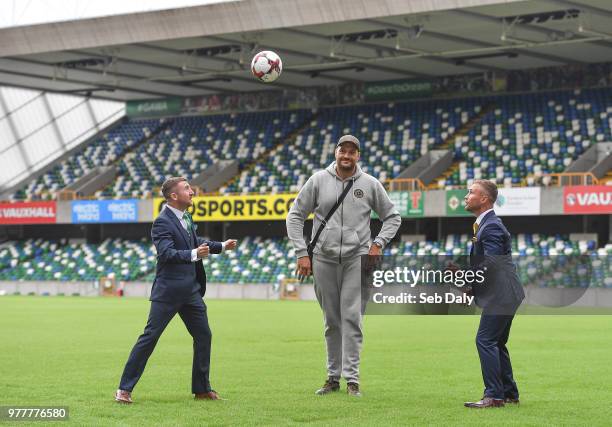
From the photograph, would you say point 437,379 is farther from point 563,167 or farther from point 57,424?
point 563,167

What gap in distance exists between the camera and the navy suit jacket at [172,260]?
9.45 m

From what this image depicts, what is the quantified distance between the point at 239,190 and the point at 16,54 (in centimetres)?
1157

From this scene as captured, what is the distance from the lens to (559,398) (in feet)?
33.0

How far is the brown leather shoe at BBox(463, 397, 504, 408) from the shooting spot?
9164 mm

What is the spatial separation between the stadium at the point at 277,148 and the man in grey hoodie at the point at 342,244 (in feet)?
15.5

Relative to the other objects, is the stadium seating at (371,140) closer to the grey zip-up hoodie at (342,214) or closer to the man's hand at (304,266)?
the grey zip-up hoodie at (342,214)

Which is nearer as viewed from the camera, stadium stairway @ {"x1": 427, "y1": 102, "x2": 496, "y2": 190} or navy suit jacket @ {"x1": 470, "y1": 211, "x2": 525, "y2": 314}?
navy suit jacket @ {"x1": 470, "y1": 211, "x2": 525, "y2": 314}

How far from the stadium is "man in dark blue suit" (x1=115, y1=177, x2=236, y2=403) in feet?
16.0

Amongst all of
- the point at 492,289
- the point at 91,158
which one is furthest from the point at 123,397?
the point at 91,158

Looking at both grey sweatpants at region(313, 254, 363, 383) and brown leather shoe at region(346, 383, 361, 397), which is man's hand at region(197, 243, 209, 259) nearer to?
grey sweatpants at region(313, 254, 363, 383)

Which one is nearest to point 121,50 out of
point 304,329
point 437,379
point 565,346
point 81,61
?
point 81,61

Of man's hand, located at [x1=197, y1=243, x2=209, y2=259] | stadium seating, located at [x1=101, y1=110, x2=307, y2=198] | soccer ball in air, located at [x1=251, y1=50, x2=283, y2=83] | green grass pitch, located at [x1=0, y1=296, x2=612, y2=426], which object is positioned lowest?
green grass pitch, located at [x1=0, y1=296, x2=612, y2=426]

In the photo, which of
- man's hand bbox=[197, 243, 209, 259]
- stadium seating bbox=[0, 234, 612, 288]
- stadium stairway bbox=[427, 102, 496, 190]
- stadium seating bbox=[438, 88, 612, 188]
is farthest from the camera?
stadium stairway bbox=[427, 102, 496, 190]

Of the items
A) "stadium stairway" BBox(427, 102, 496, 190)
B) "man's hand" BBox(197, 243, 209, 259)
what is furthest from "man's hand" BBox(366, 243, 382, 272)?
"stadium stairway" BBox(427, 102, 496, 190)
